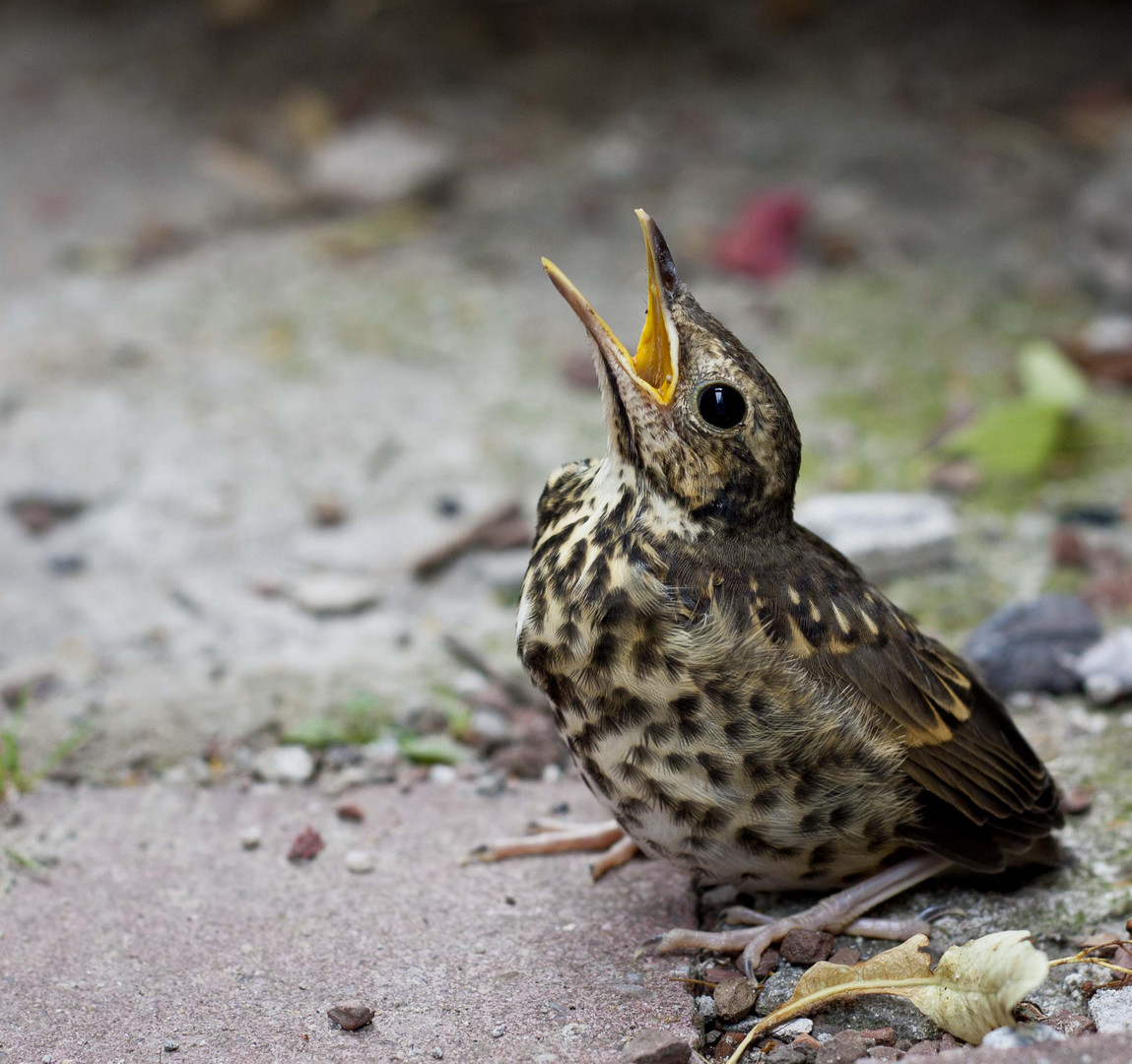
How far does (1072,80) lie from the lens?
8.45m

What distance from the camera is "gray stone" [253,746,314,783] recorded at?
3953 mm

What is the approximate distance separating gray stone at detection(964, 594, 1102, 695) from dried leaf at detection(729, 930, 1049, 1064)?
138cm

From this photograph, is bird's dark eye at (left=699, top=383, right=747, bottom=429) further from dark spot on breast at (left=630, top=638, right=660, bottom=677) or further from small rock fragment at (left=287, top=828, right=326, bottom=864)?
small rock fragment at (left=287, top=828, right=326, bottom=864)

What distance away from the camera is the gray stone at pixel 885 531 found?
4883mm

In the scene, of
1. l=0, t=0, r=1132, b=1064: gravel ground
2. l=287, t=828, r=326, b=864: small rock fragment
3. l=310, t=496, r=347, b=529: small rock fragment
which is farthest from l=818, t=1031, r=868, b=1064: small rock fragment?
l=310, t=496, r=347, b=529: small rock fragment

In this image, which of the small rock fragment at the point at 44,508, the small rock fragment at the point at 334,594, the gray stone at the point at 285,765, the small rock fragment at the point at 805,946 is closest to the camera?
the small rock fragment at the point at 805,946

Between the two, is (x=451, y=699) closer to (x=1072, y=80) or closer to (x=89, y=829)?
(x=89, y=829)

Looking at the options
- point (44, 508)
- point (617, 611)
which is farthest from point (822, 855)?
point (44, 508)

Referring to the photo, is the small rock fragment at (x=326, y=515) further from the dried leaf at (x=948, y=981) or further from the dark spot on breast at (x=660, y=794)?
the dried leaf at (x=948, y=981)

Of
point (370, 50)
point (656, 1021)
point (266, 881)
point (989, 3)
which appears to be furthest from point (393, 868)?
point (989, 3)

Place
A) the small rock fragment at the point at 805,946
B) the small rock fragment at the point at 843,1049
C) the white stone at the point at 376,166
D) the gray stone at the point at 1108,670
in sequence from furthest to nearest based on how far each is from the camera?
the white stone at the point at 376,166
the gray stone at the point at 1108,670
the small rock fragment at the point at 805,946
the small rock fragment at the point at 843,1049

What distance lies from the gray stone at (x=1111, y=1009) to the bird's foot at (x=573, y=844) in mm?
1133

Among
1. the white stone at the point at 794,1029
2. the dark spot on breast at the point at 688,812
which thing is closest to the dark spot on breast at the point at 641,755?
the dark spot on breast at the point at 688,812

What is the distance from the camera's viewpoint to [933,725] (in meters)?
3.15
